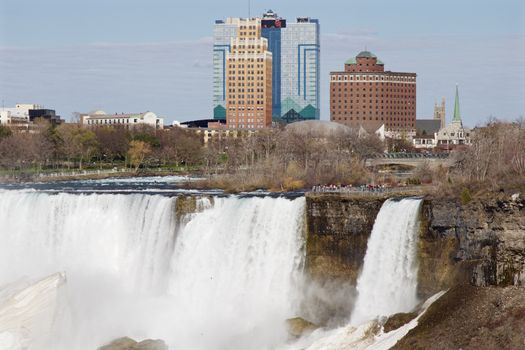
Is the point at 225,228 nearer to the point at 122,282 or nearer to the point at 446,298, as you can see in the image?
the point at 122,282

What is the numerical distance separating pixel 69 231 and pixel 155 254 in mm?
8181

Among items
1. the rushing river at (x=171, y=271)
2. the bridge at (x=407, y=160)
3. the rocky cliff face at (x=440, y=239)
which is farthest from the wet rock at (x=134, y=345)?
the bridge at (x=407, y=160)

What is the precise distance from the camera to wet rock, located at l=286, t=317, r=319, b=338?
5322 centimetres

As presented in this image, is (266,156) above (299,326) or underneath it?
above

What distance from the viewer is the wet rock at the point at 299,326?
175 ft

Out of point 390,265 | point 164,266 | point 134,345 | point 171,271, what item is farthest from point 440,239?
point 164,266

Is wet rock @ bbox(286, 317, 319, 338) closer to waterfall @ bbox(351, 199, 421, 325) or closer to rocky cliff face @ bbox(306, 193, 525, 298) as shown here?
Result: waterfall @ bbox(351, 199, 421, 325)

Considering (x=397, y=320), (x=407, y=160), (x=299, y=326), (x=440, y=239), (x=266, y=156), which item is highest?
(x=266, y=156)

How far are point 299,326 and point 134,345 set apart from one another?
8194 mm

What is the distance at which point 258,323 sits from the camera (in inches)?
2199

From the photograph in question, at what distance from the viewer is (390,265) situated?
2132 inches

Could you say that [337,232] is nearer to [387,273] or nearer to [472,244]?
[387,273]

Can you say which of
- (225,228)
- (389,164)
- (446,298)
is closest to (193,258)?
(225,228)

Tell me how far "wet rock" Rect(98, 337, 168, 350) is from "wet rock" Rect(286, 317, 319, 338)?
628 cm
